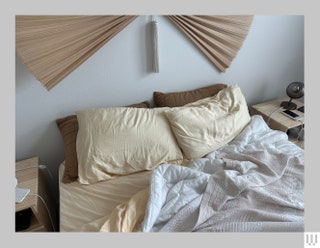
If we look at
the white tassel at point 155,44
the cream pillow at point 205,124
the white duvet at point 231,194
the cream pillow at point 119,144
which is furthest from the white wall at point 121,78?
the white duvet at point 231,194

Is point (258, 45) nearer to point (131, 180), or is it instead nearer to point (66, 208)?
point (131, 180)

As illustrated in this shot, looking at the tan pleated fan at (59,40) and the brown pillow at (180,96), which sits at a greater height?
the tan pleated fan at (59,40)

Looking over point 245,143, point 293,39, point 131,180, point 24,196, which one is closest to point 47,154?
point 24,196

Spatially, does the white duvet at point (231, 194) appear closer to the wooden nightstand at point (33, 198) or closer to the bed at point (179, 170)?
the bed at point (179, 170)

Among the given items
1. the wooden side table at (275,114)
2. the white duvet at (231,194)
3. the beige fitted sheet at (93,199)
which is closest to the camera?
the white duvet at (231,194)

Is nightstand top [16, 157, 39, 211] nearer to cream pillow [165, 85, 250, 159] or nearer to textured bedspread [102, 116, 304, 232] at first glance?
textured bedspread [102, 116, 304, 232]

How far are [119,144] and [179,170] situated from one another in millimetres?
371

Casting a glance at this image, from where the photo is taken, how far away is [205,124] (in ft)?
5.06

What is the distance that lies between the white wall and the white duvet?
0.65 meters

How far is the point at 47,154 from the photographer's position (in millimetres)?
1673

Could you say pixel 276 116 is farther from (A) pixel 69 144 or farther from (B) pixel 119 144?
(A) pixel 69 144

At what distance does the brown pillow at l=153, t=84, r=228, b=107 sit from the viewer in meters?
1.75

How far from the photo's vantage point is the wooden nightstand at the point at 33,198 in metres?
1.33

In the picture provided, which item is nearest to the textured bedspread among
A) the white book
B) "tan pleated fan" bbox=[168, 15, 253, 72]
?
the white book
